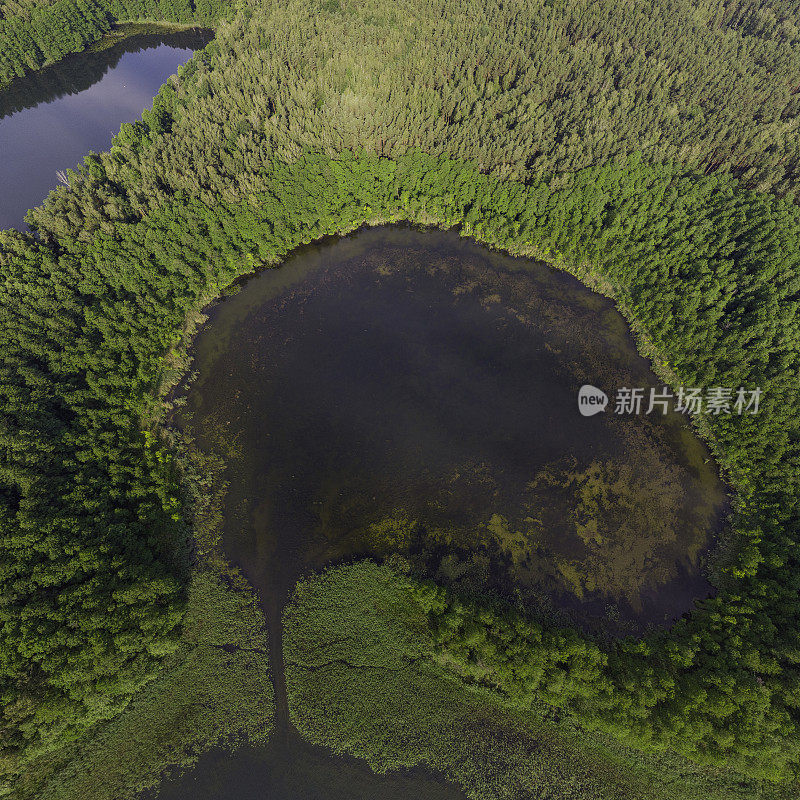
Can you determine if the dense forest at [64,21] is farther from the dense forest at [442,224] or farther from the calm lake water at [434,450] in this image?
the calm lake water at [434,450]

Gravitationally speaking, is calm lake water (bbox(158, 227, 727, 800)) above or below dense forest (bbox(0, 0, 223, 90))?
below

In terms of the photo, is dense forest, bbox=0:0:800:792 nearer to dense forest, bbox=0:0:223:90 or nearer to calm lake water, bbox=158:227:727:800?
dense forest, bbox=0:0:223:90

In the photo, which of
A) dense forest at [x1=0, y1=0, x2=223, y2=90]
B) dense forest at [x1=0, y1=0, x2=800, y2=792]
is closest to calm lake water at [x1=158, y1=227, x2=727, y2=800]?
dense forest at [x1=0, y1=0, x2=800, y2=792]

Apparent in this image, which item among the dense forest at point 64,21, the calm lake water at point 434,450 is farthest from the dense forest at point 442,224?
the calm lake water at point 434,450

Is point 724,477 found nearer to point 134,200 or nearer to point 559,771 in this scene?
point 559,771

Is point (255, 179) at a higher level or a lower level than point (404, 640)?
higher

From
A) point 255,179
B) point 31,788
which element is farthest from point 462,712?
point 255,179
